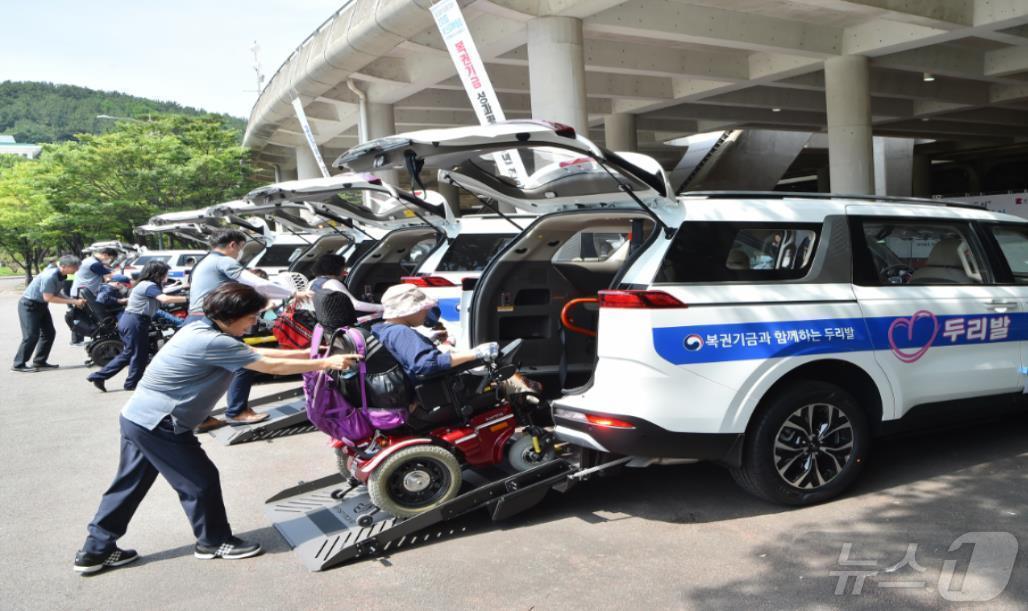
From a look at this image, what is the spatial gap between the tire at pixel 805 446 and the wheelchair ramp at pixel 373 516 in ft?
3.41

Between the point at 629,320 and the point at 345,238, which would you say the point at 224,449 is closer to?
the point at 629,320

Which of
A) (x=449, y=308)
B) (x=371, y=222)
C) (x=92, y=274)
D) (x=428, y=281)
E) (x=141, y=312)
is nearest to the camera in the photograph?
(x=428, y=281)

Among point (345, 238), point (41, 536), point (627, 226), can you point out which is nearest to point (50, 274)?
point (345, 238)

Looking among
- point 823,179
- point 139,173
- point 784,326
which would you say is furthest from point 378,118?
point 823,179

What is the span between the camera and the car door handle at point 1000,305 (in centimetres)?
498

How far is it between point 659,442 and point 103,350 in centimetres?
987

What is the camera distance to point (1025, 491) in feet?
14.9

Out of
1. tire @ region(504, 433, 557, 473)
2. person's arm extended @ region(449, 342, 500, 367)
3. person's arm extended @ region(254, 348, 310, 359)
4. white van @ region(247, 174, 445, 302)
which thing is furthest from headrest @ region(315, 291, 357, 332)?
white van @ region(247, 174, 445, 302)

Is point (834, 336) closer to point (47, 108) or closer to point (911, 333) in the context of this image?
point (911, 333)

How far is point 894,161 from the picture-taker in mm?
39031

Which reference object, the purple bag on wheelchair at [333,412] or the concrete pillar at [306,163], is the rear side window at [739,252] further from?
the concrete pillar at [306,163]

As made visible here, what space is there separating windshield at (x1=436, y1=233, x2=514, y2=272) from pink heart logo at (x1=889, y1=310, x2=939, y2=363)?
4647 mm

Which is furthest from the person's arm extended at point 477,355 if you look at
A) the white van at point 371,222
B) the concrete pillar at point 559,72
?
the concrete pillar at point 559,72

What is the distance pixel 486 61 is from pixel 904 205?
13865 mm
